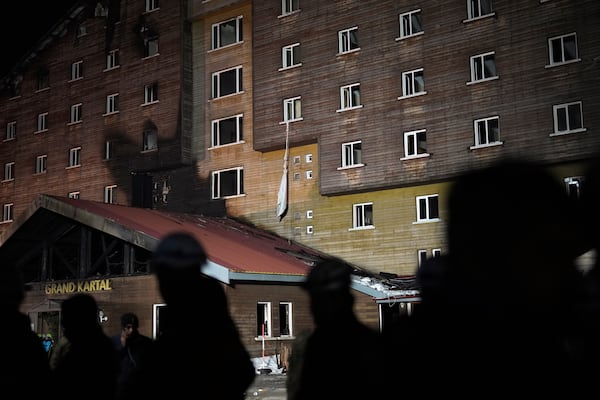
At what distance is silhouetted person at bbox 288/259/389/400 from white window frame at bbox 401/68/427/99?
30.7 m

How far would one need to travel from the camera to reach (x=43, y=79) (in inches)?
1898

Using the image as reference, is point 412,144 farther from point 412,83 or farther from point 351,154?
point 351,154

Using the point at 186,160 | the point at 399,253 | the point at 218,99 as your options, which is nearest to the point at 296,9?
the point at 218,99

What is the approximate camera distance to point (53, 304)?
3045 centimetres

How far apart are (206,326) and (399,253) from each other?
30.6 meters

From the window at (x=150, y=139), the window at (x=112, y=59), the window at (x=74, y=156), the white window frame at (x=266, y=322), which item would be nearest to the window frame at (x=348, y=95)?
the white window frame at (x=266, y=322)

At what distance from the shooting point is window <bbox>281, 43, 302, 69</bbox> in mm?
36781

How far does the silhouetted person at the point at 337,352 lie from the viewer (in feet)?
8.28

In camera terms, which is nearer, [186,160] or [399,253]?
[399,253]

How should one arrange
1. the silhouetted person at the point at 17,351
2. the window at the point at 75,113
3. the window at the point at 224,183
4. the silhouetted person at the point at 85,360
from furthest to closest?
1. the window at the point at 75,113
2. the window at the point at 224,183
3. the silhouetted person at the point at 85,360
4. the silhouetted person at the point at 17,351

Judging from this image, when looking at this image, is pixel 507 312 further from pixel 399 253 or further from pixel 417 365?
pixel 399 253

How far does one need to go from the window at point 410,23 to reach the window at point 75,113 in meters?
21.5

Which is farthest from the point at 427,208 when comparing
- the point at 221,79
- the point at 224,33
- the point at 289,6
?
the point at 224,33

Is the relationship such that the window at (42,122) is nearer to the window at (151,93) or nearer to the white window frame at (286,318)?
the window at (151,93)
